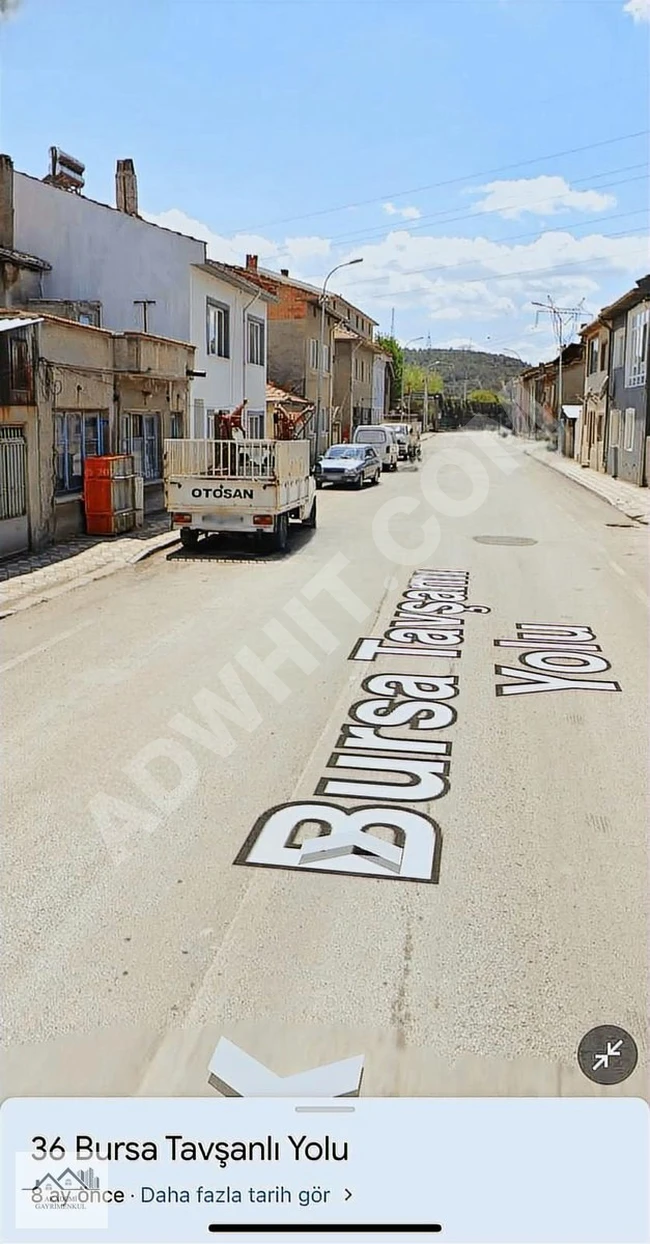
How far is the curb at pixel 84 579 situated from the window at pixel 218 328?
1081 centimetres

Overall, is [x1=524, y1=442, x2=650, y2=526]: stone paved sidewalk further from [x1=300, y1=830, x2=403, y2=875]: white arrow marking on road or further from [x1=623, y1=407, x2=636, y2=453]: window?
[x1=300, y1=830, x2=403, y2=875]: white arrow marking on road

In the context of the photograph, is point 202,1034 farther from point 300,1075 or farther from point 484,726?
point 484,726

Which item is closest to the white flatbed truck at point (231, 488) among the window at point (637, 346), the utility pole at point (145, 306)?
the utility pole at point (145, 306)

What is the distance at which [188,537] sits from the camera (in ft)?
56.6

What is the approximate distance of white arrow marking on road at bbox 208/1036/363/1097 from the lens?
344 centimetres

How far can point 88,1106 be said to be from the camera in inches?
120

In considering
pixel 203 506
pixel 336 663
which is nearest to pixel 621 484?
pixel 203 506

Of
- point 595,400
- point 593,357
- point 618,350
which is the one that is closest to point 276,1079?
point 618,350

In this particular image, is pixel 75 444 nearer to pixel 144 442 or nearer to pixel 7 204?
pixel 144 442

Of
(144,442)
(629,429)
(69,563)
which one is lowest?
(69,563)

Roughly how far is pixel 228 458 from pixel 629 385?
21941mm

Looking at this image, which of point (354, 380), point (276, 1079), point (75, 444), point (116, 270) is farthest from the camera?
point (354, 380)

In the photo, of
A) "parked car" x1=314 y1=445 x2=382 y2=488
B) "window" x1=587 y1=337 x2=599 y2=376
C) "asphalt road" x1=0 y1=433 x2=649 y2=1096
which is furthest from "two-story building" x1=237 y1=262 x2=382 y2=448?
"asphalt road" x1=0 y1=433 x2=649 y2=1096

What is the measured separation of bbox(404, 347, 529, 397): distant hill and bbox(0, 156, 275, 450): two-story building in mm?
118434
